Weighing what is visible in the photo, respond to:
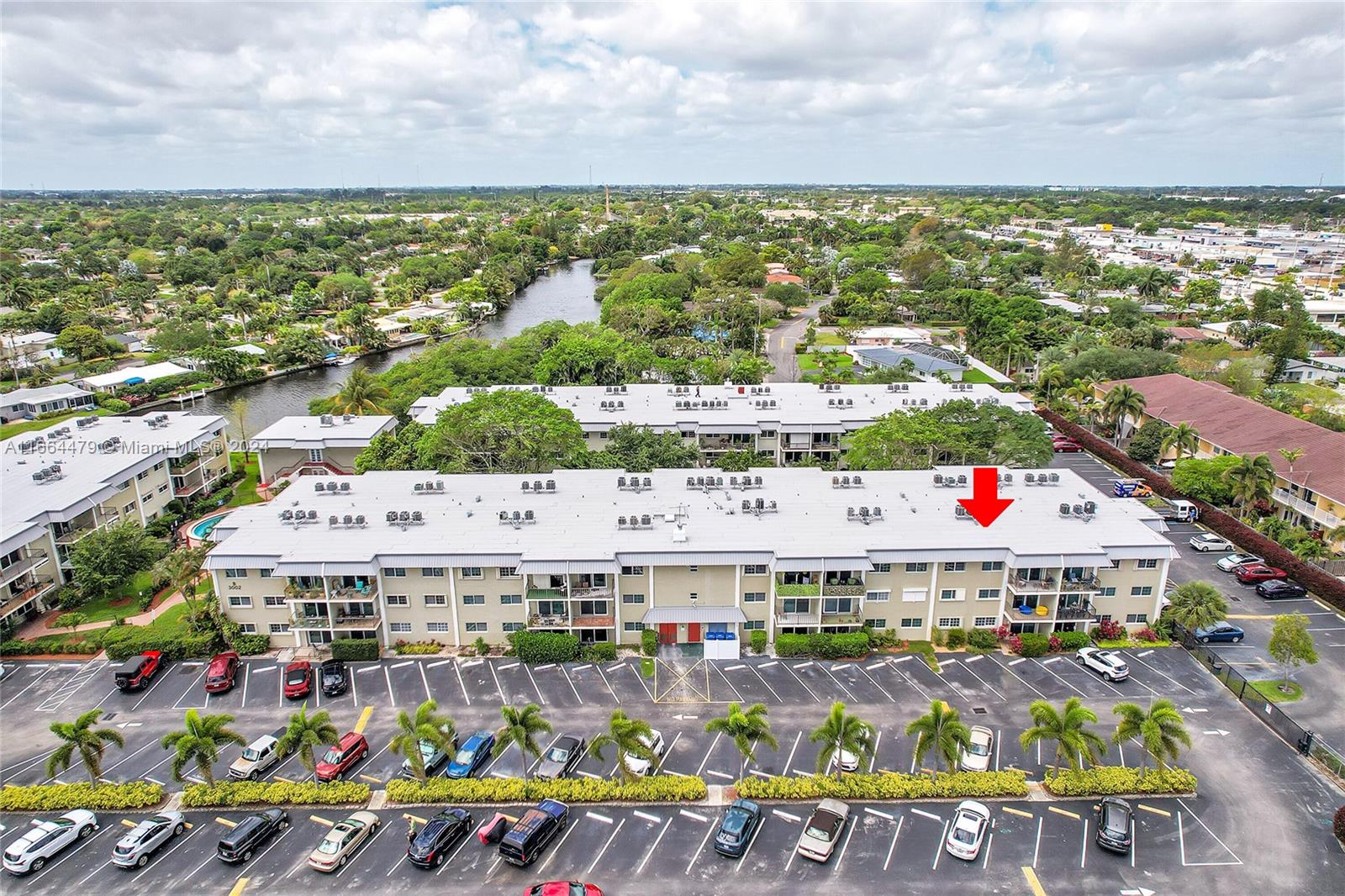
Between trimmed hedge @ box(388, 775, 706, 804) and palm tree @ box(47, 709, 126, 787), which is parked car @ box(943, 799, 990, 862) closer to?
trimmed hedge @ box(388, 775, 706, 804)

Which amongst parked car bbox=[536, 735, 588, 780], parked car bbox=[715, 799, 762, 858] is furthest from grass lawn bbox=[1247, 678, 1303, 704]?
parked car bbox=[536, 735, 588, 780]

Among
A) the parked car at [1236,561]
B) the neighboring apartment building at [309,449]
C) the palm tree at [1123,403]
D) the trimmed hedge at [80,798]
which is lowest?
the trimmed hedge at [80,798]

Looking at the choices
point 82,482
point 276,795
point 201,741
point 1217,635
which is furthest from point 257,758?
point 1217,635

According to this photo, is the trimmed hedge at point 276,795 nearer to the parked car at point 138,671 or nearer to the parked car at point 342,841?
the parked car at point 342,841

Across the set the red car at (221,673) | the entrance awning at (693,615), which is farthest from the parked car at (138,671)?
the entrance awning at (693,615)

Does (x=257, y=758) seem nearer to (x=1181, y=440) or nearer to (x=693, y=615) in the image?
(x=693, y=615)

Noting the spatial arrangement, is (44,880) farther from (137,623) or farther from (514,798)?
(137,623)
